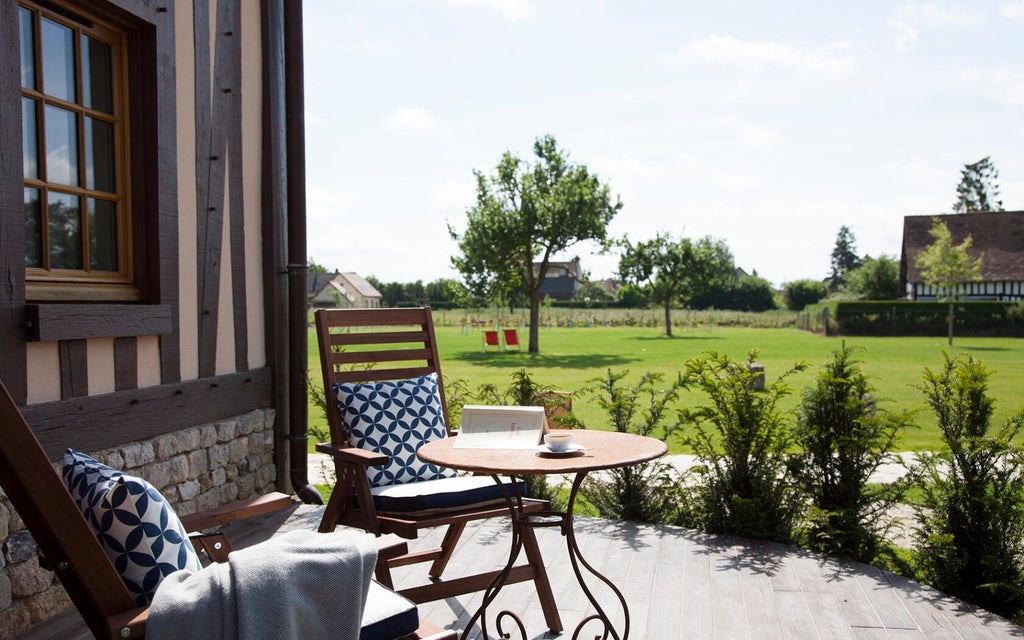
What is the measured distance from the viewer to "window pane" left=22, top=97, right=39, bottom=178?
10.5 feet

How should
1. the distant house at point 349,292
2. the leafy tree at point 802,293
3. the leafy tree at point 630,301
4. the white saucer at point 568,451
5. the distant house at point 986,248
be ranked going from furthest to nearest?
the leafy tree at point 802,293 < the leafy tree at point 630,301 < the distant house at point 986,248 < the distant house at point 349,292 < the white saucer at point 568,451

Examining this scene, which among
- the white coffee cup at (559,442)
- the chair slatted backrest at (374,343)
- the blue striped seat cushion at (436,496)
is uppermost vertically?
the chair slatted backrest at (374,343)

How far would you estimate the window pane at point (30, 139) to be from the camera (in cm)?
321

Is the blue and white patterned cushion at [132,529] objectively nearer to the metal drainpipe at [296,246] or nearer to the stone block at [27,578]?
the stone block at [27,578]

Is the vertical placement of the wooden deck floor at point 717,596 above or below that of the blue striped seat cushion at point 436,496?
below

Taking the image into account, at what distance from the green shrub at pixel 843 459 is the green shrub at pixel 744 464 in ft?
0.36

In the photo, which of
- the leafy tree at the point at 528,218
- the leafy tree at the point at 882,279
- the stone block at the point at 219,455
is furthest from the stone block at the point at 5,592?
the leafy tree at the point at 882,279

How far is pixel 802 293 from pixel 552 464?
2082 inches

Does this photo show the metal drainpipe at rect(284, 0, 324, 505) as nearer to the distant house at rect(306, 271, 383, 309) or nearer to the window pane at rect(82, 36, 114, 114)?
the window pane at rect(82, 36, 114, 114)

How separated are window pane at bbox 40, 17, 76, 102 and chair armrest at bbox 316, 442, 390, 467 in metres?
1.83

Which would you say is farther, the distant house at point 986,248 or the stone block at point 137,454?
the distant house at point 986,248

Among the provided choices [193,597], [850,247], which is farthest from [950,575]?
[850,247]

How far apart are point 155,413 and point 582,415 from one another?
21.1ft

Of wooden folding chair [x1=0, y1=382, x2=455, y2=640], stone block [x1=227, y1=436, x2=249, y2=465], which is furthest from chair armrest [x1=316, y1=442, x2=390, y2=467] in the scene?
stone block [x1=227, y1=436, x2=249, y2=465]
